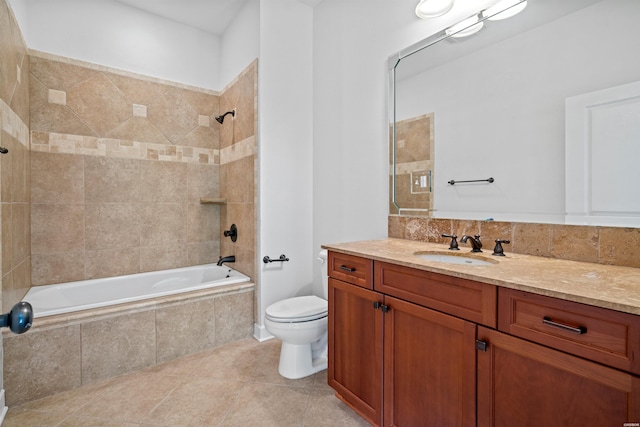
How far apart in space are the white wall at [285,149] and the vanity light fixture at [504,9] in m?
1.57

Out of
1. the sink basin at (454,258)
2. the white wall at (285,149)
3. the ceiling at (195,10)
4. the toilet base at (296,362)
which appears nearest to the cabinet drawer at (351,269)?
the sink basin at (454,258)

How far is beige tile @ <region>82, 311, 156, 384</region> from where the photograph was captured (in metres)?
1.92

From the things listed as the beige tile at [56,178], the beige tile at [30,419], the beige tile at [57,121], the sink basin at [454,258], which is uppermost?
the beige tile at [57,121]

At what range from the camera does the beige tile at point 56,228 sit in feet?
7.91

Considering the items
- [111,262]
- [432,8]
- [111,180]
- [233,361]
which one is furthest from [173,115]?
[432,8]

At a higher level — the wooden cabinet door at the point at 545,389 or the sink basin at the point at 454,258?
the sink basin at the point at 454,258

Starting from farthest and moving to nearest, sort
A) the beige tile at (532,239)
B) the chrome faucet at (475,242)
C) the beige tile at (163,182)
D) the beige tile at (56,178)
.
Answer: the beige tile at (163,182), the beige tile at (56,178), the chrome faucet at (475,242), the beige tile at (532,239)

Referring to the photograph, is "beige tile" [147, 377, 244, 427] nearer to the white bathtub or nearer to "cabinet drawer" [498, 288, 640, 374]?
the white bathtub

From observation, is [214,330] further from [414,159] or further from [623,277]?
[623,277]

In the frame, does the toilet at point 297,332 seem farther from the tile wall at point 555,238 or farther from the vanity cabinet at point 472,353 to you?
the tile wall at point 555,238

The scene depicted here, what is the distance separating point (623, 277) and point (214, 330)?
7.92 ft

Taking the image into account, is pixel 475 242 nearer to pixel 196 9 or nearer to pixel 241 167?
pixel 241 167

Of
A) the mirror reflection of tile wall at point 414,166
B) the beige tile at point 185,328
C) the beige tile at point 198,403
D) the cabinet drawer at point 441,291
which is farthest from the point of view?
the beige tile at point 185,328

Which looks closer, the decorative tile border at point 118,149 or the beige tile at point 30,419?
the beige tile at point 30,419
